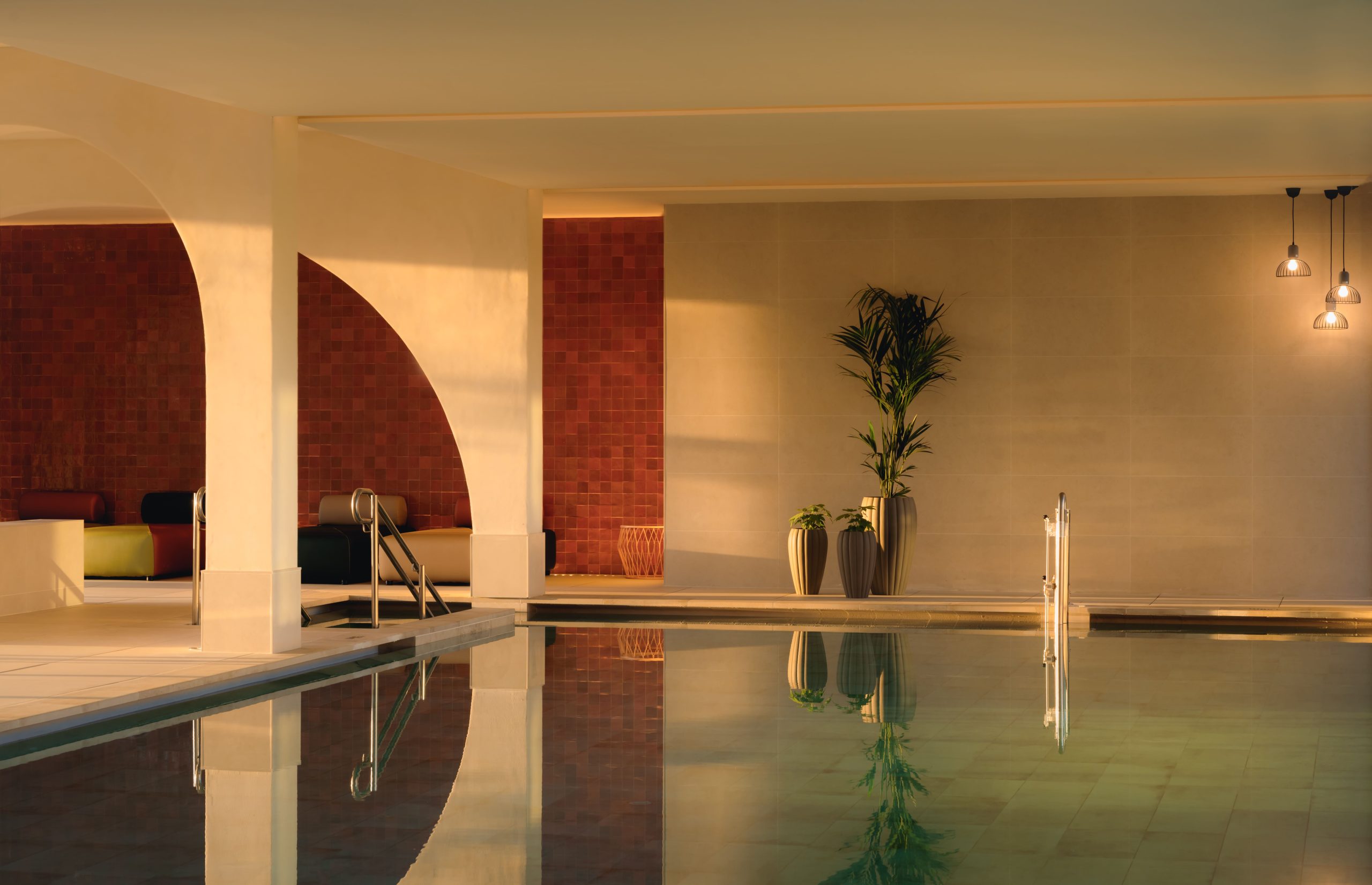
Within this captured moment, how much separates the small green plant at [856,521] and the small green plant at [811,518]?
126 mm

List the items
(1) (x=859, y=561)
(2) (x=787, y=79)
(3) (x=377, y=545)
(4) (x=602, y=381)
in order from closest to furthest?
(2) (x=787, y=79)
(3) (x=377, y=545)
(1) (x=859, y=561)
(4) (x=602, y=381)

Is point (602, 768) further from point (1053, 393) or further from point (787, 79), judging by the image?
point (1053, 393)

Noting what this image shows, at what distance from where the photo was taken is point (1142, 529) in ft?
36.8

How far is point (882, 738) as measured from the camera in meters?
5.82

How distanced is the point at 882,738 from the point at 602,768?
1236 mm

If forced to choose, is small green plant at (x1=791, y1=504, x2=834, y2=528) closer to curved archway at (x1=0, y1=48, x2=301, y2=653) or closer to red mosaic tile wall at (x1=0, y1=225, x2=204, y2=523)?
curved archway at (x1=0, y1=48, x2=301, y2=653)

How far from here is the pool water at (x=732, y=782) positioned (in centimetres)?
397

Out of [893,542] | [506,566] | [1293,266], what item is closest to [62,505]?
[506,566]

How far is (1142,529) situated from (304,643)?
650 centimetres

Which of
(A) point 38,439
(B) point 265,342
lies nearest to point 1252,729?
(B) point 265,342

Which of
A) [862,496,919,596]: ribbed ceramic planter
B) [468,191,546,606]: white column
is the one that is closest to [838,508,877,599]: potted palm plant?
[862,496,919,596]: ribbed ceramic planter

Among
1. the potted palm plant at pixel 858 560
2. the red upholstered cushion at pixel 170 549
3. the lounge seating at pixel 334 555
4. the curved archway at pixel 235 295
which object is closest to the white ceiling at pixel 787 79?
the curved archway at pixel 235 295

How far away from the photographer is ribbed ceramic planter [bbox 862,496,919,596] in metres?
10.7

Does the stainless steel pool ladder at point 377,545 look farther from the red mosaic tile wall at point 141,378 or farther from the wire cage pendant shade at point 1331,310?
the wire cage pendant shade at point 1331,310
